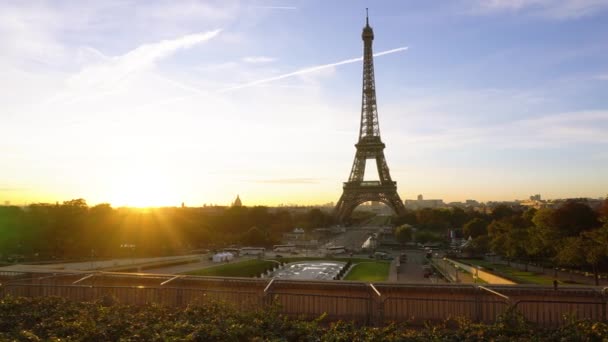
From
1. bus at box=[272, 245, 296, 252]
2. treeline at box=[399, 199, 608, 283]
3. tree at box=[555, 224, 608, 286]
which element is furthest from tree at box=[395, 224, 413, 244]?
tree at box=[555, 224, 608, 286]

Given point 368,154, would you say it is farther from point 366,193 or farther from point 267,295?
point 267,295

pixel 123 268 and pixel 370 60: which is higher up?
pixel 370 60

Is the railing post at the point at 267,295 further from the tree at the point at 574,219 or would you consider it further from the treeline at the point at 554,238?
the tree at the point at 574,219

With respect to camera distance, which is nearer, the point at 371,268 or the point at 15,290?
the point at 15,290

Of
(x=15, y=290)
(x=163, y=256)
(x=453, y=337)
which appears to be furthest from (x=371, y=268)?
(x=453, y=337)

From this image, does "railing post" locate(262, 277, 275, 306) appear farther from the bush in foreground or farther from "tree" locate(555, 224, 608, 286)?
"tree" locate(555, 224, 608, 286)

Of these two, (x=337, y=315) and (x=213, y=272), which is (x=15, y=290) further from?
(x=213, y=272)

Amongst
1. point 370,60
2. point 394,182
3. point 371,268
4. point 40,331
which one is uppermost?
point 370,60
